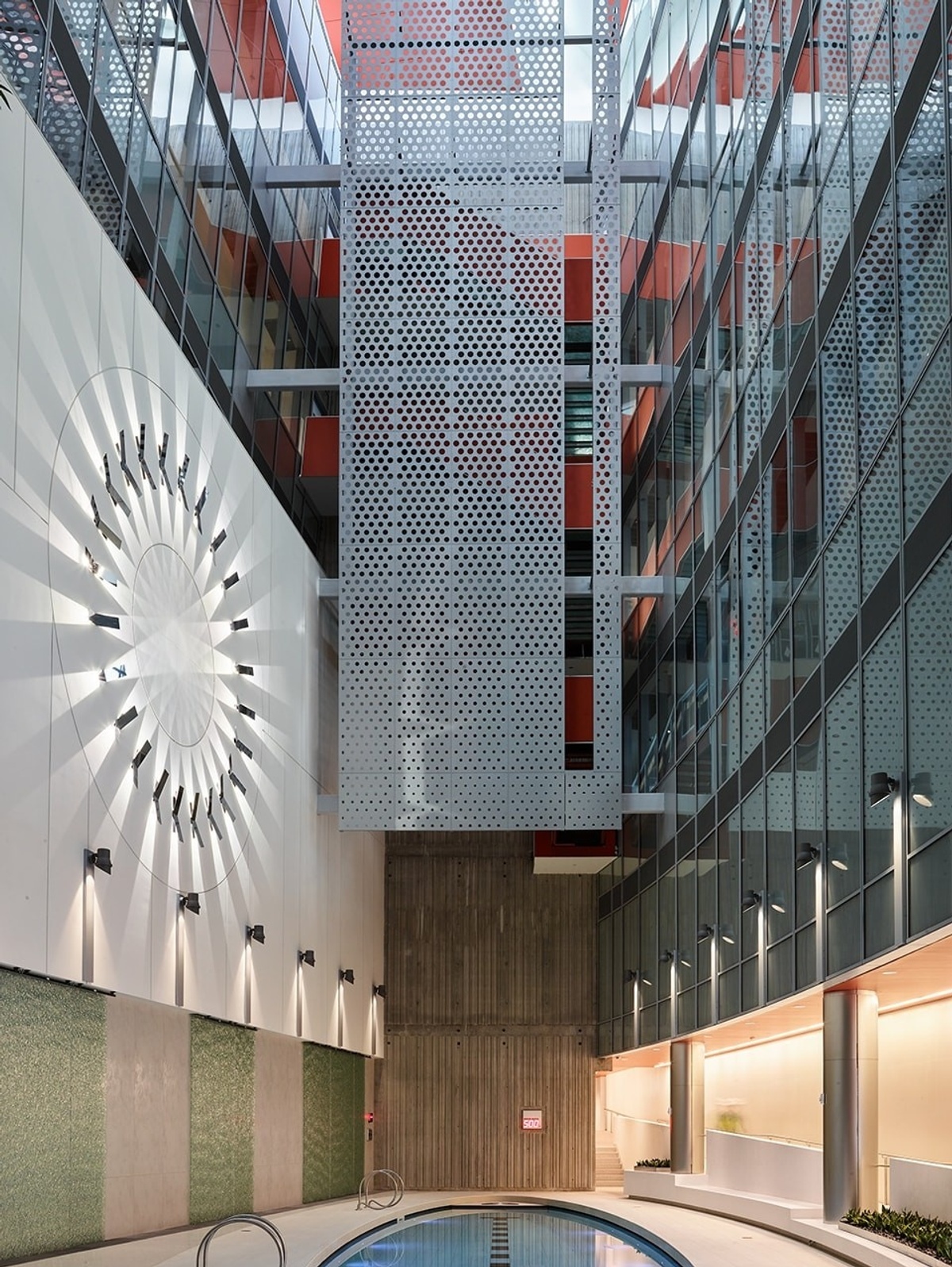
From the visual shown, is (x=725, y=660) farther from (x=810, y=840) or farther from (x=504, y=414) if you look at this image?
(x=504, y=414)

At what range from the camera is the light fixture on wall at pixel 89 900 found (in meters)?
12.5

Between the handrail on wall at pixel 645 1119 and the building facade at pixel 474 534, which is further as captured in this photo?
the handrail on wall at pixel 645 1119

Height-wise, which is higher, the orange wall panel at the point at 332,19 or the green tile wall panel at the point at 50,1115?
the orange wall panel at the point at 332,19

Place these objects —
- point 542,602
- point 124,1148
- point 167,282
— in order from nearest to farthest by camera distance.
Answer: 1. point 124,1148
2. point 167,282
3. point 542,602

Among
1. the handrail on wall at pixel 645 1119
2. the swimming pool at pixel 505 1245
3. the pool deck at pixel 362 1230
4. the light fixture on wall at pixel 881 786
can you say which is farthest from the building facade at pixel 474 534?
the swimming pool at pixel 505 1245

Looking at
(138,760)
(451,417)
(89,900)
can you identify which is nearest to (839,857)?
(138,760)

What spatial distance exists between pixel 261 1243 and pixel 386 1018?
1721cm

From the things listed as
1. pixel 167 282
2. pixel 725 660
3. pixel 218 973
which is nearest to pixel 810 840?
pixel 725 660

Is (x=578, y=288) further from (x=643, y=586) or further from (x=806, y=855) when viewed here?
(x=806, y=855)

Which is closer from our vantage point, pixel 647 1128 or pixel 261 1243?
pixel 261 1243

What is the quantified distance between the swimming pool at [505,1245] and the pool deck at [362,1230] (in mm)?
242

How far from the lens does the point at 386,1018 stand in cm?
3459

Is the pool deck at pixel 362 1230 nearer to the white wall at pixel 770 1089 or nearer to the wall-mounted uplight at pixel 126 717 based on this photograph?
the white wall at pixel 770 1089

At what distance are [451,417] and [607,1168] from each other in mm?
19167
